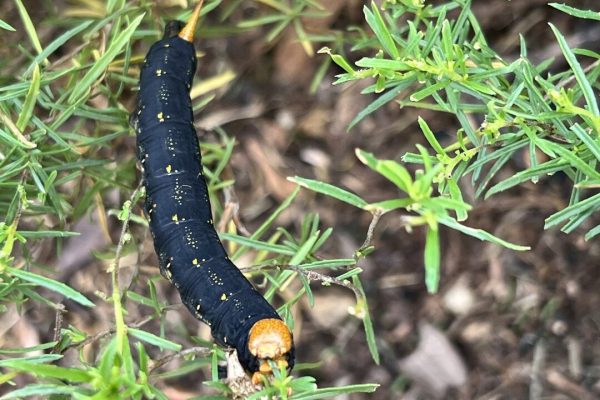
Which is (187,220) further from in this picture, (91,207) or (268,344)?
(91,207)

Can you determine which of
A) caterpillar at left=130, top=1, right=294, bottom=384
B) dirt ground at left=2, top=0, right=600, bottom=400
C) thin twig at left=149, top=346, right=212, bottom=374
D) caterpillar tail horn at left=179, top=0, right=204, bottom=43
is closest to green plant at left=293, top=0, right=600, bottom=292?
caterpillar at left=130, top=1, right=294, bottom=384

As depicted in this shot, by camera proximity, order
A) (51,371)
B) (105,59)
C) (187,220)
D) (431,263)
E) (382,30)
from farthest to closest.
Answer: (187,220)
(105,59)
(382,30)
(51,371)
(431,263)

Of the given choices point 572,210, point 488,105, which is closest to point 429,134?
point 488,105

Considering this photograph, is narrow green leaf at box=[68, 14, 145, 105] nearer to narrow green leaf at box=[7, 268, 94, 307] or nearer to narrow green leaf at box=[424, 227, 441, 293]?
A: narrow green leaf at box=[7, 268, 94, 307]

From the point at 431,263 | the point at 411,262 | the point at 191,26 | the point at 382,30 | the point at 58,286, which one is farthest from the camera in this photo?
the point at 411,262

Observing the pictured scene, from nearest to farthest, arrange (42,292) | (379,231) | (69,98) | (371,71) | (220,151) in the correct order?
(371,71) → (69,98) → (220,151) → (42,292) → (379,231)

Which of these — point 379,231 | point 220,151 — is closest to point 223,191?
point 220,151

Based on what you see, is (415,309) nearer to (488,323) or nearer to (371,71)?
(488,323)
